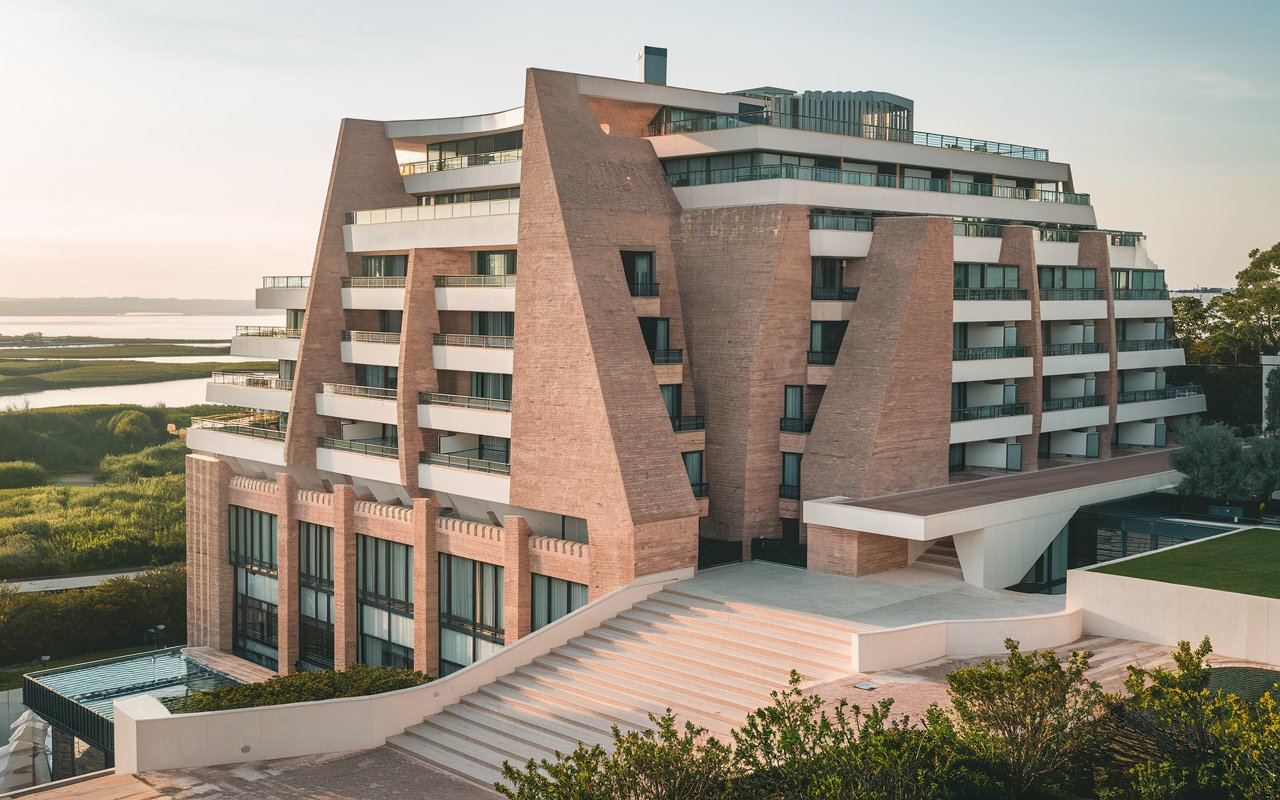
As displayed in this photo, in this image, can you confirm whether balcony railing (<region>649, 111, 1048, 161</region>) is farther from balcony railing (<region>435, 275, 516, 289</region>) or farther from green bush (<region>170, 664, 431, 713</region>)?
green bush (<region>170, 664, 431, 713</region>)

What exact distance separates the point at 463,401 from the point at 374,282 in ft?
29.0

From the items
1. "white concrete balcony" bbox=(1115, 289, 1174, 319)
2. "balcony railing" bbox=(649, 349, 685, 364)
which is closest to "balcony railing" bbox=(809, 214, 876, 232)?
"balcony railing" bbox=(649, 349, 685, 364)

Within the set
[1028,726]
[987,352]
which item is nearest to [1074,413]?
[987,352]

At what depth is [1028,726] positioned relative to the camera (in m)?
22.5

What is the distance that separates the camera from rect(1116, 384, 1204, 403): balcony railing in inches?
2312

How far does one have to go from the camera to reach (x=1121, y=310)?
192 ft

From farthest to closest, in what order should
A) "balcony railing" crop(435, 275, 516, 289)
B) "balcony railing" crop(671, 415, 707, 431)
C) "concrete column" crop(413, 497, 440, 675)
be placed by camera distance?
"concrete column" crop(413, 497, 440, 675) → "balcony railing" crop(435, 275, 516, 289) → "balcony railing" crop(671, 415, 707, 431)

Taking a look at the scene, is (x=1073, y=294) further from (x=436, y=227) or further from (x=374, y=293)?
(x=374, y=293)

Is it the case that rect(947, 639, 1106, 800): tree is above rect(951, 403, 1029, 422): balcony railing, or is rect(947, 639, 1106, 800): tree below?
below

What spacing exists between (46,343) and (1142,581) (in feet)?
633

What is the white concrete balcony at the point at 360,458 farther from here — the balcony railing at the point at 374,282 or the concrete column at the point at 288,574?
the balcony railing at the point at 374,282

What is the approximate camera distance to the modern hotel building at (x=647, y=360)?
42.2 metres

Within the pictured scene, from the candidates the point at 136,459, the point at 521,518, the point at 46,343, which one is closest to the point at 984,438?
the point at 521,518

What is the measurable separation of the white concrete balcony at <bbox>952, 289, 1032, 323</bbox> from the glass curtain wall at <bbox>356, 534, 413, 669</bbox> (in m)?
23.7
